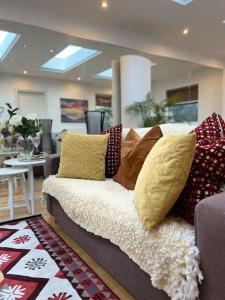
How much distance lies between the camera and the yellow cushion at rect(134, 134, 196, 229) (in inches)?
39.1

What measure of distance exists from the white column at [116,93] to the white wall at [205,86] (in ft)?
5.44

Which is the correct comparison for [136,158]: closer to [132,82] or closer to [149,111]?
[149,111]

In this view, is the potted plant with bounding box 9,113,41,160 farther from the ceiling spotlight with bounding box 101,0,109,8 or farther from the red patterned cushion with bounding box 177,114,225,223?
the ceiling spotlight with bounding box 101,0,109,8

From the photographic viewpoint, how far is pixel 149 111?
15.5 ft

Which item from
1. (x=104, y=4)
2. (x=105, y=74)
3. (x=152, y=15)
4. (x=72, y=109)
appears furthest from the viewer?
(x=105, y=74)

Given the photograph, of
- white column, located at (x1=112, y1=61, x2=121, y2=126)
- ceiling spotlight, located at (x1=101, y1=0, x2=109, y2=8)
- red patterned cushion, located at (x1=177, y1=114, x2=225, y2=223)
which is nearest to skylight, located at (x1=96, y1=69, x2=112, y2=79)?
white column, located at (x1=112, y1=61, x2=121, y2=126)

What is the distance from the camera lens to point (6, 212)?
8.36 ft

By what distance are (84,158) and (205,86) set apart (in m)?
5.61

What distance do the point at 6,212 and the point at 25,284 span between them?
134 cm

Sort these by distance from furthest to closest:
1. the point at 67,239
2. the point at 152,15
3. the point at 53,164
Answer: the point at 152,15
the point at 53,164
the point at 67,239

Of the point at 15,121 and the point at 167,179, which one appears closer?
the point at 167,179

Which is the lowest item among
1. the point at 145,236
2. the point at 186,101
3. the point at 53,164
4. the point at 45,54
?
the point at 145,236

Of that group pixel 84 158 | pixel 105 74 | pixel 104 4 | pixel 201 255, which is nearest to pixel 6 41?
pixel 104 4

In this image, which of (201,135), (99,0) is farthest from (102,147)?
(99,0)
